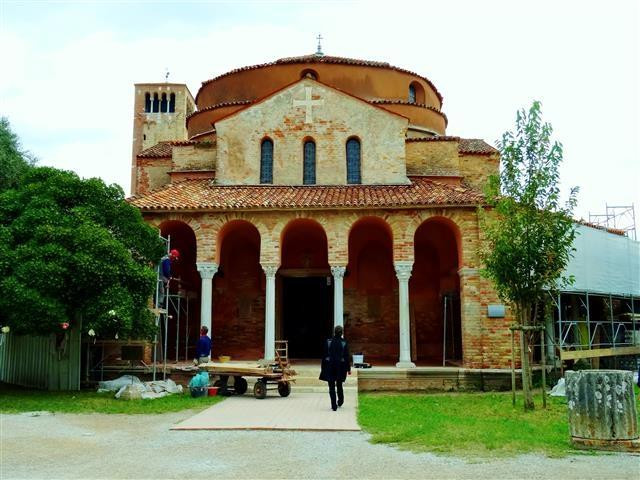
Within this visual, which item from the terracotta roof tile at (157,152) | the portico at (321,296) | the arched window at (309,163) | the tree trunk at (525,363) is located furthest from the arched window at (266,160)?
the tree trunk at (525,363)

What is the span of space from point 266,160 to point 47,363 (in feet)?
29.9

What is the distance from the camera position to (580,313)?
70.8 feet

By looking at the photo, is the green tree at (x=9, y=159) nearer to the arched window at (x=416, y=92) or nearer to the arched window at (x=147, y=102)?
the arched window at (x=416, y=92)

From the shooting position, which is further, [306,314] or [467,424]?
[306,314]

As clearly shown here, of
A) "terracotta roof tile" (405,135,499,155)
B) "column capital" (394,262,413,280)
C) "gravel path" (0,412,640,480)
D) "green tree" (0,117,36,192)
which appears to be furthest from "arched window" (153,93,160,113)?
"gravel path" (0,412,640,480)

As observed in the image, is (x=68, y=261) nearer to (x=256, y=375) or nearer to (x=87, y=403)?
(x=87, y=403)

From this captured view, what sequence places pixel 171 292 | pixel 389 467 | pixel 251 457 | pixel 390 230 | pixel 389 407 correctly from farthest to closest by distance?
pixel 171 292 < pixel 390 230 < pixel 389 407 < pixel 251 457 < pixel 389 467

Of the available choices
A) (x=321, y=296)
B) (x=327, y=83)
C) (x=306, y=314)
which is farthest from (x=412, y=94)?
(x=306, y=314)

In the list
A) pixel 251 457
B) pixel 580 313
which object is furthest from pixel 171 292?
pixel 580 313

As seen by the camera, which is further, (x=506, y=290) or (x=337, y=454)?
(x=506, y=290)

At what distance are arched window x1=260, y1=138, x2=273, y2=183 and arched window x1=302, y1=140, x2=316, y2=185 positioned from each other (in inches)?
44.7

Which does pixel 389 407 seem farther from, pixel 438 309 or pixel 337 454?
pixel 438 309

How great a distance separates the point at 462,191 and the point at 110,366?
1154cm

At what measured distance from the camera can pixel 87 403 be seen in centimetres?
1292
